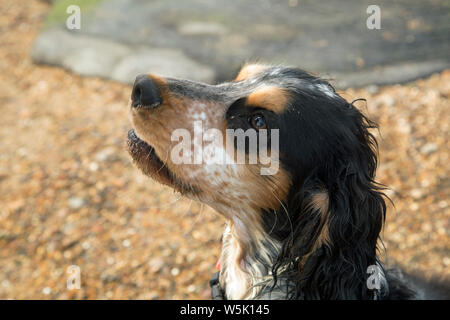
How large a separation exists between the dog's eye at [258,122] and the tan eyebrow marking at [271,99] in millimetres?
68

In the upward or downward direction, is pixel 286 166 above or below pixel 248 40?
below

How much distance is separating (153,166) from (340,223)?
122cm

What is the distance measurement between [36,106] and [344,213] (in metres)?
5.72

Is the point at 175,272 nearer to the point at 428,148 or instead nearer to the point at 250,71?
the point at 250,71

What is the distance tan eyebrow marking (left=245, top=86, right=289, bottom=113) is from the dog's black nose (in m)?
0.57

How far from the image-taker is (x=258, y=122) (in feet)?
9.12

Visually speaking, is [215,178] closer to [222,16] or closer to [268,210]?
[268,210]
